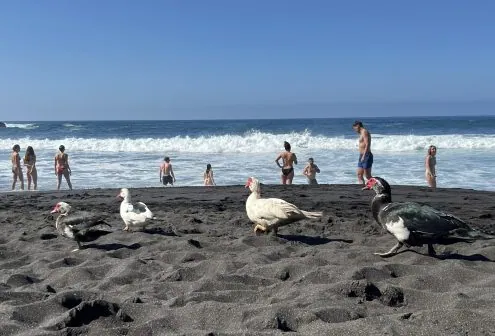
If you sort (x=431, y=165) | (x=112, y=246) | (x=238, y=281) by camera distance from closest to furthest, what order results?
(x=238, y=281)
(x=112, y=246)
(x=431, y=165)

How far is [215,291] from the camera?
486 cm

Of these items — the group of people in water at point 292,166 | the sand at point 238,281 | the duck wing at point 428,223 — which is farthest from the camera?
the group of people in water at point 292,166

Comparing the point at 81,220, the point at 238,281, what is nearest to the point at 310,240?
the point at 238,281

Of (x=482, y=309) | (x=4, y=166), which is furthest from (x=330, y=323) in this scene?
(x=4, y=166)

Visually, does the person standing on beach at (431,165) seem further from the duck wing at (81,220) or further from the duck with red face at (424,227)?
the duck wing at (81,220)

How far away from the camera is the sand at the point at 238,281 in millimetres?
3855

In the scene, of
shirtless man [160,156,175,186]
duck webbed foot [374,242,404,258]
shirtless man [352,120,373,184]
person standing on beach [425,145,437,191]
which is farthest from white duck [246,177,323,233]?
shirtless man [160,156,175,186]

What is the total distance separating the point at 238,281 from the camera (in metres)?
5.17

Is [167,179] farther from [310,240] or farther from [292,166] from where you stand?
[310,240]

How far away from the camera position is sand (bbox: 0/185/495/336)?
386cm

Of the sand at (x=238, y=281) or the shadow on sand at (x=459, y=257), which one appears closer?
the sand at (x=238, y=281)

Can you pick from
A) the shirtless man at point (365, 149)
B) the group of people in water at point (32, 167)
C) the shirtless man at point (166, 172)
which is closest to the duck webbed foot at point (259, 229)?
the shirtless man at point (365, 149)

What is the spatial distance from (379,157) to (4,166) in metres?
18.5

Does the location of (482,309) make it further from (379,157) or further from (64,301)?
(379,157)
